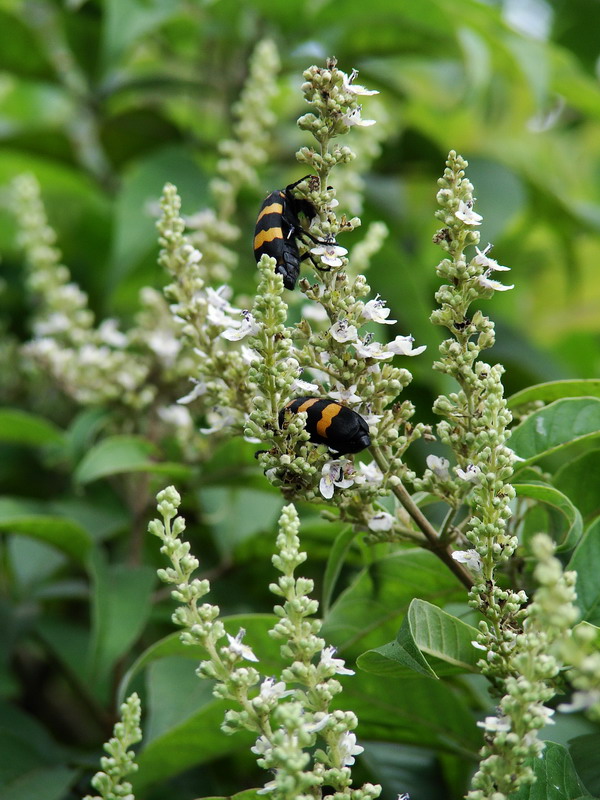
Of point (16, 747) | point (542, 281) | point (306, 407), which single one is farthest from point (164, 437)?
point (542, 281)

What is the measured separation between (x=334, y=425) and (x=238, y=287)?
141cm

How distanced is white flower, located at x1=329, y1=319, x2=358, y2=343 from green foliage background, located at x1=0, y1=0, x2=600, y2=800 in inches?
17.9

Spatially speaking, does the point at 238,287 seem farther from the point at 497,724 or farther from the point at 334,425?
the point at 497,724

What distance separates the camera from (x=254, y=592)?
2.31 meters

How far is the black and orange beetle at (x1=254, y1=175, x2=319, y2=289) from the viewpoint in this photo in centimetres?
130

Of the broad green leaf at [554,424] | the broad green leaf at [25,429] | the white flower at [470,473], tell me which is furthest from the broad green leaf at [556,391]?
the broad green leaf at [25,429]

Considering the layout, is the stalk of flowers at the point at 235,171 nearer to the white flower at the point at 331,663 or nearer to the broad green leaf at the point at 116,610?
the broad green leaf at the point at 116,610

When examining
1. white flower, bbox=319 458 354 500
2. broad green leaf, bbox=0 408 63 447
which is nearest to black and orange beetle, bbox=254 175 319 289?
white flower, bbox=319 458 354 500

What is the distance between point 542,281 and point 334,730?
3.36 metres

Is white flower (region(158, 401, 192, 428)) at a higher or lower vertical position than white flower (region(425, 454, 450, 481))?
higher

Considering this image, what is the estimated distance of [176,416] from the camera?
2127 mm

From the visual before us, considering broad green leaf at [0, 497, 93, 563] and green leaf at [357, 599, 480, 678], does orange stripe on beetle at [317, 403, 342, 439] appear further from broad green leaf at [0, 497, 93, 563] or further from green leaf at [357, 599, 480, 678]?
broad green leaf at [0, 497, 93, 563]

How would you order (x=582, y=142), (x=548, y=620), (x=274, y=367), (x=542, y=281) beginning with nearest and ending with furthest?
1. (x=548, y=620)
2. (x=274, y=367)
3. (x=542, y=281)
4. (x=582, y=142)

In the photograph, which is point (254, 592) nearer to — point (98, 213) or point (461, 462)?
point (461, 462)
